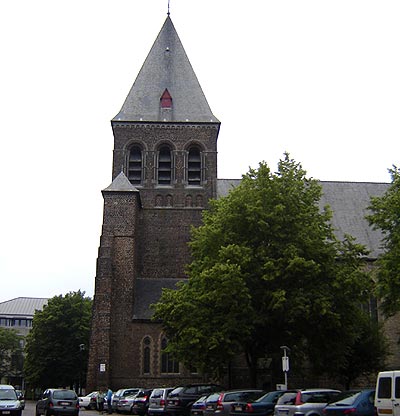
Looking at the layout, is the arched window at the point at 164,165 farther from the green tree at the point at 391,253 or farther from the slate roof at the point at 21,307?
the slate roof at the point at 21,307

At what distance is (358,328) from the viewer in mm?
31469

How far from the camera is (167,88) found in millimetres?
50594

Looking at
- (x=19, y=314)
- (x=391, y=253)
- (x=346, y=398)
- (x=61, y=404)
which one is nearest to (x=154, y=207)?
(x=61, y=404)

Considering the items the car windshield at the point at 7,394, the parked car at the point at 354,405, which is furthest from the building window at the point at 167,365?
the parked car at the point at 354,405

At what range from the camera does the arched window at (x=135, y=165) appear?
4794 cm

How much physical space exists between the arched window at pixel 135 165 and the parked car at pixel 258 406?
2759 cm

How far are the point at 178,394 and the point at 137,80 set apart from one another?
30.6 m

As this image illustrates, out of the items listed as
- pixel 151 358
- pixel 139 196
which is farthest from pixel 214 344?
pixel 139 196

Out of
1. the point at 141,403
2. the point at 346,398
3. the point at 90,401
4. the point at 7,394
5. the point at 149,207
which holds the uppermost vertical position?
the point at 149,207

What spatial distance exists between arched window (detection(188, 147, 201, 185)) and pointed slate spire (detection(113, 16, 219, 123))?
7.95 feet

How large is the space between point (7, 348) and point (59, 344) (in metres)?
32.4

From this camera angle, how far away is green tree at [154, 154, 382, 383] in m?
27.3

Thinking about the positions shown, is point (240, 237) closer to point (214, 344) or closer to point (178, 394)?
point (214, 344)

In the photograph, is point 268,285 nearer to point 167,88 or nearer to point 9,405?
point 9,405
